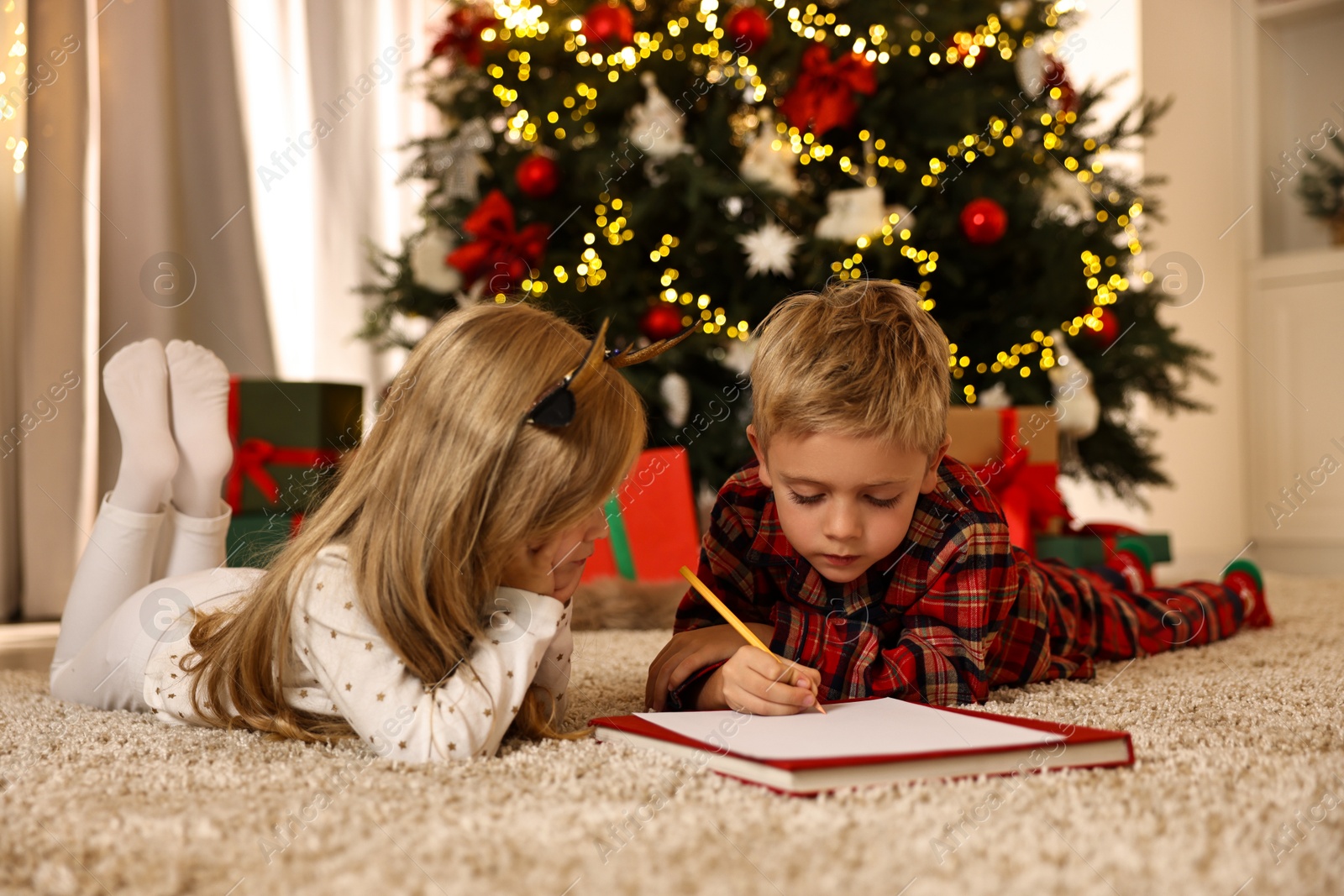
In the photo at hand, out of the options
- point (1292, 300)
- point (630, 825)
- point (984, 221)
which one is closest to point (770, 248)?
point (984, 221)

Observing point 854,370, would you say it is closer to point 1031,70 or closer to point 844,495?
point 844,495

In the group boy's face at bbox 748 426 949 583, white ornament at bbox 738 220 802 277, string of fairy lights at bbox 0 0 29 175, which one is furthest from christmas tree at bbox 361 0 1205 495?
boy's face at bbox 748 426 949 583

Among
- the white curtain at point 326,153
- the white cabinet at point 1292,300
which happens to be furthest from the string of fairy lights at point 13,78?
the white cabinet at point 1292,300

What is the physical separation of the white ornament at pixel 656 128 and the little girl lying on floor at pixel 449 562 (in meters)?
1.02

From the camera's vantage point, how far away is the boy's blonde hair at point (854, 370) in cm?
85

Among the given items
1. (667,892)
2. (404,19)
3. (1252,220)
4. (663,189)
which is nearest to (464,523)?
(667,892)

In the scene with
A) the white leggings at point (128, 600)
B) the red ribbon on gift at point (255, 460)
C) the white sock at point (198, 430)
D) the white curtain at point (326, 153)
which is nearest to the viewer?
the white leggings at point (128, 600)

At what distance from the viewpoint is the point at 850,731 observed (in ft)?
2.31

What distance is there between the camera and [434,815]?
1.89 ft

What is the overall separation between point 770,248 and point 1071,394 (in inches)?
22.9

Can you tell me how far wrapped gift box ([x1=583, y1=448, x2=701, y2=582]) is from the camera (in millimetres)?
1777

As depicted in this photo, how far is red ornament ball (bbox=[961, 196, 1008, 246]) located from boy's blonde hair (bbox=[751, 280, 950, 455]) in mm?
875

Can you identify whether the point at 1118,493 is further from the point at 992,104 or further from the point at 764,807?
the point at 764,807

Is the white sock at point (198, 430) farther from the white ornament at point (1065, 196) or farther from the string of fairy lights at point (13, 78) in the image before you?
the white ornament at point (1065, 196)
